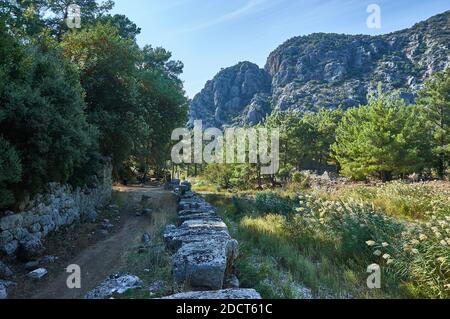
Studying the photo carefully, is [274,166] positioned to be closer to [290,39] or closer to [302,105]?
[302,105]

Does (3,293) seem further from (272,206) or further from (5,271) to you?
(272,206)

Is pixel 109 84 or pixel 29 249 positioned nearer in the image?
pixel 29 249

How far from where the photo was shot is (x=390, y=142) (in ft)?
76.4

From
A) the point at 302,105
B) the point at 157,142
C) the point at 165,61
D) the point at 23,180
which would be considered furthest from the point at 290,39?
the point at 23,180

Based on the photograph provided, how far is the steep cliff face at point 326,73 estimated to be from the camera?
10862 centimetres

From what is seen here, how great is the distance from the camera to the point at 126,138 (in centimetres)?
1425

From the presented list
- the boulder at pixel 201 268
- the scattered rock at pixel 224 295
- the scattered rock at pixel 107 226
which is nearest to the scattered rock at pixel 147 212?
the scattered rock at pixel 107 226

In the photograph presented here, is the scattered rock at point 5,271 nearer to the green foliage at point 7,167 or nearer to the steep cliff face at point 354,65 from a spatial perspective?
the green foliage at point 7,167

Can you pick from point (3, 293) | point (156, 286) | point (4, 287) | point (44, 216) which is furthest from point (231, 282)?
point (44, 216)

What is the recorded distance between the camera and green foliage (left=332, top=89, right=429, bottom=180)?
2306 cm

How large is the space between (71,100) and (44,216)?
304 cm

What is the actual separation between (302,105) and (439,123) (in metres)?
87.8

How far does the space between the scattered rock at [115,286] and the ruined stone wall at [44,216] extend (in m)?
3.53
